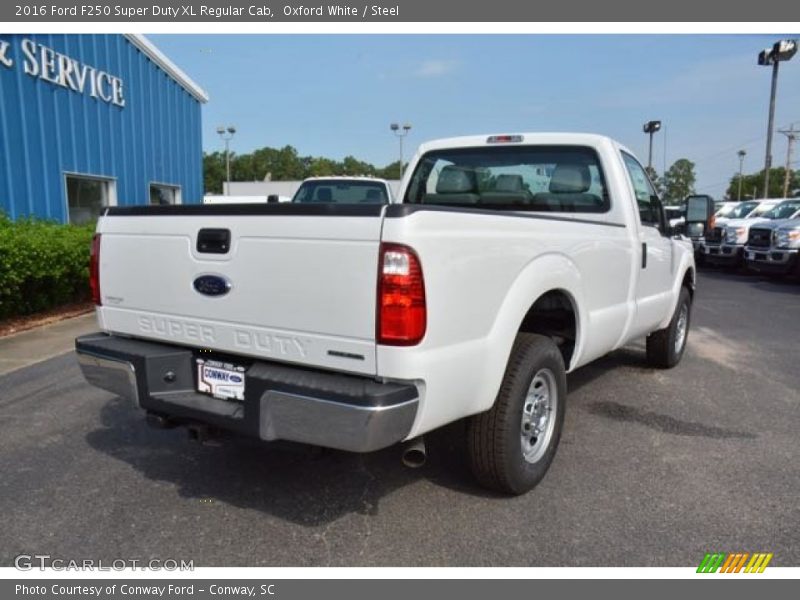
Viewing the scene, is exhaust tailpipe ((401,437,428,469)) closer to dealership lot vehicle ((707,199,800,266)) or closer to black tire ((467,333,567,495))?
black tire ((467,333,567,495))

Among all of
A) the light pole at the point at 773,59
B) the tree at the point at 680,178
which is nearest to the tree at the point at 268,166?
the tree at the point at 680,178

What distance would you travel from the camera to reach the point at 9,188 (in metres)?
10.3

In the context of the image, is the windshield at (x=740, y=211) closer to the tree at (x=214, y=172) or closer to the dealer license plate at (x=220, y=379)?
the dealer license plate at (x=220, y=379)

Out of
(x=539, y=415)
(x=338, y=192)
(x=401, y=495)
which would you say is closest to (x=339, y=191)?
(x=338, y=192)

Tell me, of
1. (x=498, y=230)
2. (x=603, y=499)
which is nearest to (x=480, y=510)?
(x=603, y=499)

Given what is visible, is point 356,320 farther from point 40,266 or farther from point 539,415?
point 40,266

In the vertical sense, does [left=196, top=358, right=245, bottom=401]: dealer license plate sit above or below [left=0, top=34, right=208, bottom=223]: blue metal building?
below

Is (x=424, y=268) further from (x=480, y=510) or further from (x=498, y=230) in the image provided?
(x=480, y=510)

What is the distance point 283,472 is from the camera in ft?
11.5

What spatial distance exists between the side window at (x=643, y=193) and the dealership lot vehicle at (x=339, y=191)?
5.57 meters

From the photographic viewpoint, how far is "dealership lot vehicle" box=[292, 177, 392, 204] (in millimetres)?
10086

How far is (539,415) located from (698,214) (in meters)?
3.12

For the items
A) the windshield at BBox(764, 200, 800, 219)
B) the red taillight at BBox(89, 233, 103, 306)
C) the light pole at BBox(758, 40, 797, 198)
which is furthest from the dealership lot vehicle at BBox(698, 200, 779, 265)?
the red taillight at BBox(89, 233, 103, 306)

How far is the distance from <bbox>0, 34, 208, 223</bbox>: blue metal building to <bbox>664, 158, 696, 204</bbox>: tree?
6366cm
